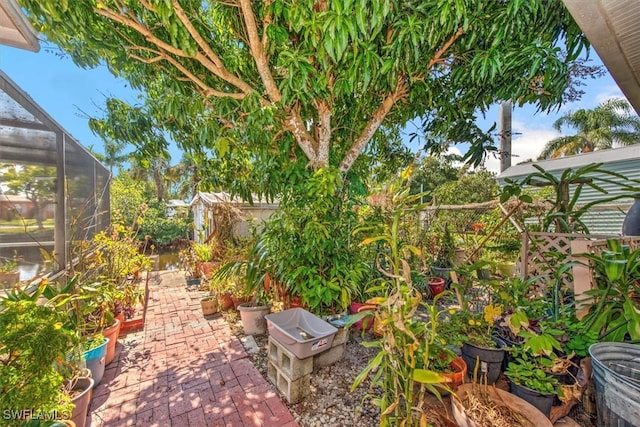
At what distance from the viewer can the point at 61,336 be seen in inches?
54.6

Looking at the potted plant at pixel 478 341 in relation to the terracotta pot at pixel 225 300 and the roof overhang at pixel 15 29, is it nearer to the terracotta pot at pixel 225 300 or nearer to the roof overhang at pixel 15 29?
the terracotta pot at pixel 225 300

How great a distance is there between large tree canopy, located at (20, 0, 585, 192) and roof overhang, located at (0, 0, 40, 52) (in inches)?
24.3

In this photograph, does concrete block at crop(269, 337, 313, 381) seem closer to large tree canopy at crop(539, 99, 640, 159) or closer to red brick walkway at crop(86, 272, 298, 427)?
red brick walkway at crop(86, 272, 298, 427)

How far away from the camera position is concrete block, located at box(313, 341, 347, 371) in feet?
8.29

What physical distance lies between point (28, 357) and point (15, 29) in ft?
6.26

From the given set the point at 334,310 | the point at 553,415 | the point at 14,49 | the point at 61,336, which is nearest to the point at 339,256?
the point at 334,310

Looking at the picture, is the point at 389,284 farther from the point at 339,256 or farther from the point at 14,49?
the point at 14,49

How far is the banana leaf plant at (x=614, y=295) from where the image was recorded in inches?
66.6

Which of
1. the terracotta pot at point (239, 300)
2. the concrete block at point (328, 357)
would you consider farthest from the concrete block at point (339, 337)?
the terracotta pot at point (239, 300)

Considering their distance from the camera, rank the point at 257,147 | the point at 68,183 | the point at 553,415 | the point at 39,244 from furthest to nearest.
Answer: the point at 257,147, the point at 68,183, the point at 39,244, the point at 553,415

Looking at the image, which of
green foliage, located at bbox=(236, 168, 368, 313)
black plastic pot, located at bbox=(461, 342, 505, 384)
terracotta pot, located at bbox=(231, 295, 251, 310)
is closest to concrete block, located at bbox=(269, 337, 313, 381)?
green foliage, located at bbox=(236, 168, 368, 313)

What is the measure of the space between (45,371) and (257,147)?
269 cm

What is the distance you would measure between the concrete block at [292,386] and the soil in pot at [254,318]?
3.16 ft

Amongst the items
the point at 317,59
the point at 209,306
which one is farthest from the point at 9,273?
the point at 317,59
